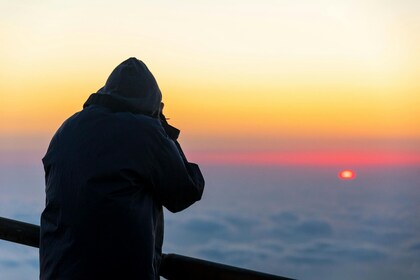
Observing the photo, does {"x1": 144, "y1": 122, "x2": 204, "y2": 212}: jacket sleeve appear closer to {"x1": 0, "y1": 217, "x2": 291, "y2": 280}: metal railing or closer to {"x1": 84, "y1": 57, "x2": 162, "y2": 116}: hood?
{"x1": 84, "y1": 57, "x2": 162, "y2": 116}: hood

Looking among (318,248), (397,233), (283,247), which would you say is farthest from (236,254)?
(397,233)

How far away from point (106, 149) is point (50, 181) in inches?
13.0

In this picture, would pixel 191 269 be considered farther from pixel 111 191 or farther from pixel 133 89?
pixel 133 89

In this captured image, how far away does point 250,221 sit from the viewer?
18175 centimetres

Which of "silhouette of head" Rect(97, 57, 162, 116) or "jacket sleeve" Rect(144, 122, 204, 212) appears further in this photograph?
"silhouette of head" Rect(97, 57, 162, 116)

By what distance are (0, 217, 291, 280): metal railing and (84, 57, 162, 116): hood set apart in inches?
29.8

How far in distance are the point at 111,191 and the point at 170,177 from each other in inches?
10.2

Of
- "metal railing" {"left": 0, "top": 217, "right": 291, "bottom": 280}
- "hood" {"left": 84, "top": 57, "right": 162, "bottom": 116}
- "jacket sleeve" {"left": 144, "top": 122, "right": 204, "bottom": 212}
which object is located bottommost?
"metal railing" {"left": 0, "top": 217, "right": 291, "bottom": 280}

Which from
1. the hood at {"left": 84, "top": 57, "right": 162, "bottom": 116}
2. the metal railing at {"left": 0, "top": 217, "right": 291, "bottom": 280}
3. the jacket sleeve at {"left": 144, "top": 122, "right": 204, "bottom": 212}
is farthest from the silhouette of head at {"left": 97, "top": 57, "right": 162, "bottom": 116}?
the metal railing at {"left": 0, "top": 217, "right": 291, "bottom": 280}

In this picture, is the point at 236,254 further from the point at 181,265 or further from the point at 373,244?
the point at 181,265

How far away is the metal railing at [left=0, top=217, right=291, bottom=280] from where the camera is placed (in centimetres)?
269

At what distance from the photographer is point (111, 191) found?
2.40 meters

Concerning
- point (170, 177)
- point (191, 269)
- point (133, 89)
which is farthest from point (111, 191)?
point (191, 269)

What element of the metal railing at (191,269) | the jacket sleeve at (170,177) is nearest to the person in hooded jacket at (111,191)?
the jacket sleeve at (170,177)
